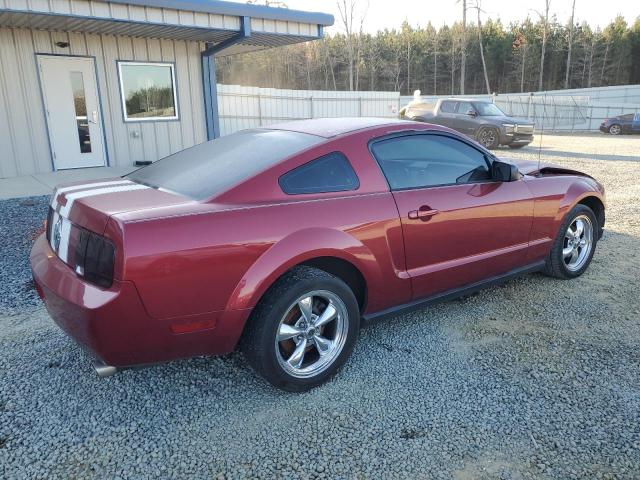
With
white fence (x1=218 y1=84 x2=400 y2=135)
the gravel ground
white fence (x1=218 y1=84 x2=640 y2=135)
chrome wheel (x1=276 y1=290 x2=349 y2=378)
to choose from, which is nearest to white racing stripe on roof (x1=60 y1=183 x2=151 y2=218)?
the gravel ground

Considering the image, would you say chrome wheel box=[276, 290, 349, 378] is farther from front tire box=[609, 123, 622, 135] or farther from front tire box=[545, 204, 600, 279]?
front tire box=[609, 123, 622, 135]

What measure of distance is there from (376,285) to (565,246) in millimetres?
2418

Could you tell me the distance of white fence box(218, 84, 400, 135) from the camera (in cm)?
1888

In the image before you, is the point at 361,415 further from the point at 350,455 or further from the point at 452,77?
the point at 452,77

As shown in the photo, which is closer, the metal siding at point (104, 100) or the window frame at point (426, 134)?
the window frame at point (426, 134)

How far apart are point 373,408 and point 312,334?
0.53m

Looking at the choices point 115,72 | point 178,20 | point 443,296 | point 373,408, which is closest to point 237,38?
point 178,20

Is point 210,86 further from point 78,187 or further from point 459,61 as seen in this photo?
point 459,61

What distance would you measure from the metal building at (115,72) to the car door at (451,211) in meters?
6.78

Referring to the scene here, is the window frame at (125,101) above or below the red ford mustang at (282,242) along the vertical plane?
above

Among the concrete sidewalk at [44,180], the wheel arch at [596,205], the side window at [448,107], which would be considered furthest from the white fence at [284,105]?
the wheel arch at [596,205]

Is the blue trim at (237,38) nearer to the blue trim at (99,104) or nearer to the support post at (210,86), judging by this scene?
the support post at (210,86)

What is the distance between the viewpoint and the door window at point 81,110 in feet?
32.1

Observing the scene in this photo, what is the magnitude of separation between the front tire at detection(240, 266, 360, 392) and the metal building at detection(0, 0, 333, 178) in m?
7.31
